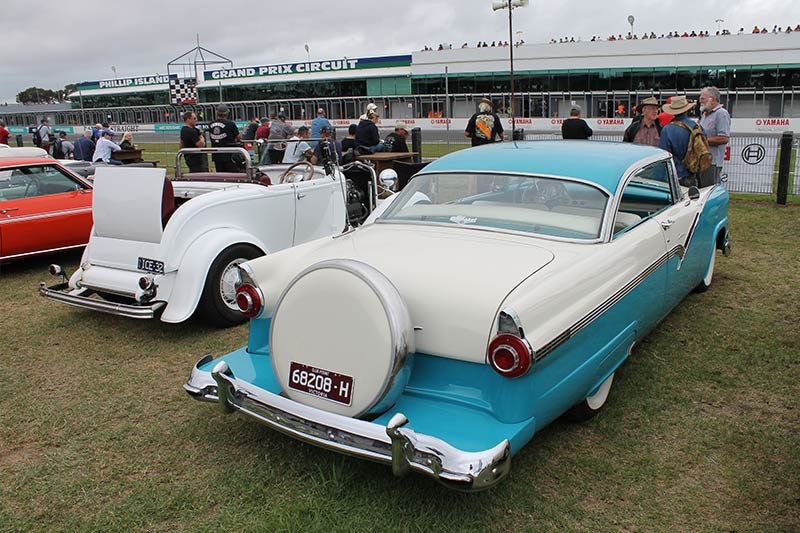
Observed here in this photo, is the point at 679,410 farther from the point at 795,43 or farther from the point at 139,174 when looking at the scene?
the point at 795,43

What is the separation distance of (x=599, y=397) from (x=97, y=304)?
383cm

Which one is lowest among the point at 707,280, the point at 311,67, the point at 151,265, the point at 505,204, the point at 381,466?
the point at 381,466

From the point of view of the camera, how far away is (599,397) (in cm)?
369

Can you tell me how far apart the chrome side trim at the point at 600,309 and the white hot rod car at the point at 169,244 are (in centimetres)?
309

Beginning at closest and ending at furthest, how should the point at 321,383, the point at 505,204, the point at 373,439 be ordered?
the point at 373,439 → the point at 321,383 → the point at 505,204

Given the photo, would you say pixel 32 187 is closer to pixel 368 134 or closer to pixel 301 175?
pixel 301 175

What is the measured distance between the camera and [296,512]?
2936 mm

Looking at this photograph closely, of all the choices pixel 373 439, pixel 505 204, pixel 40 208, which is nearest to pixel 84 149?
pixel 40 208

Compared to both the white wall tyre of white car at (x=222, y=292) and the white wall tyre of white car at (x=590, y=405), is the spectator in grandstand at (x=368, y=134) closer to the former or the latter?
the white wall tyre of white car at (x=222, y=292)

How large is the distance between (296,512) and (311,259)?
1.35 meters

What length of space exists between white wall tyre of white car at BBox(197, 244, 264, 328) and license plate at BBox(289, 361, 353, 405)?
2.28 metres

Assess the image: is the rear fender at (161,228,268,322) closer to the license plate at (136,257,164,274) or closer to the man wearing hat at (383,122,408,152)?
the license plate at (136,257,164,274)

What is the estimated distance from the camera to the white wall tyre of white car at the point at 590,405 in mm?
3559

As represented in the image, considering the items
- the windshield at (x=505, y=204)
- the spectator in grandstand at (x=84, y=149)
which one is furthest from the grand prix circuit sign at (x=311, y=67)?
the windshield at (x=505, y=204)
